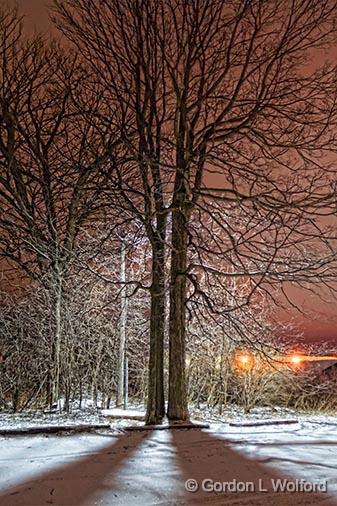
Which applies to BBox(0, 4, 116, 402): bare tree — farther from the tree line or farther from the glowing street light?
the glowing street light

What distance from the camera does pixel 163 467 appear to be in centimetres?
339

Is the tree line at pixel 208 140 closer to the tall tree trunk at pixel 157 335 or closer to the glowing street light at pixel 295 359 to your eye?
the tall tree trunk at pixel 157 335

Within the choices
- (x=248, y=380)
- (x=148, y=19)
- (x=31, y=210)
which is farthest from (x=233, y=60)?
(x=248, y=380)

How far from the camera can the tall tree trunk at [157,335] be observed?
6260 mm

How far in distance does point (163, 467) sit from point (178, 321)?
305 centimetres

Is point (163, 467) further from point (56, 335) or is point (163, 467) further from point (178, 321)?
point (56, 335)

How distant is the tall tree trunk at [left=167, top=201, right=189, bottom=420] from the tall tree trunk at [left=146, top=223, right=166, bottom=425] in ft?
0.70

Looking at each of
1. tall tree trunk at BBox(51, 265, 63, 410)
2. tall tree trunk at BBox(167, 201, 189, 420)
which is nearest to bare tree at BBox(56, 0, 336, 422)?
tall tree trunk at BBox(167, 201, 189, 420)

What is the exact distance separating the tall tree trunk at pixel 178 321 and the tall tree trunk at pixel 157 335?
21 centimetres

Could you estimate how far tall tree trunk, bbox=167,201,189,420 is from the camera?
6.11 metres

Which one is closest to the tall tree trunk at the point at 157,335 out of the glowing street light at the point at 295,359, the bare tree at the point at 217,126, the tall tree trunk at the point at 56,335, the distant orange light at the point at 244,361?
the bare tree at the point at 217,126

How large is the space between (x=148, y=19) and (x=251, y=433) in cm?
583

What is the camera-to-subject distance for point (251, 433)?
500cm

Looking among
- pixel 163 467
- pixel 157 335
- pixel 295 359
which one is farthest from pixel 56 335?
pixel 163 467
